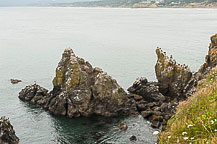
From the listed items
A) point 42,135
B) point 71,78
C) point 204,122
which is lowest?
point 42,135

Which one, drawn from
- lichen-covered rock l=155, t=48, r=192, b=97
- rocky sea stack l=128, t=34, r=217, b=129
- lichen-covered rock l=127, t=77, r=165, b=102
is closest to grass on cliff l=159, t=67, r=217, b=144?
rocky sea stack l=128, t=34, r=217, b=129

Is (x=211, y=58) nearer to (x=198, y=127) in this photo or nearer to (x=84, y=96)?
(x=84, y=96)

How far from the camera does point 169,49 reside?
110 meters

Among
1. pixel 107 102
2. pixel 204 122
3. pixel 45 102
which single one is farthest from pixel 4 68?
pixel 204 122

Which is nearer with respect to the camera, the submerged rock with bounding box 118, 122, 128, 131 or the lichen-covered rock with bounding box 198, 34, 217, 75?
the submerged rock with bounding box 118, 122, 128, 131

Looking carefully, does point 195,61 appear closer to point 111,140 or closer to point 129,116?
point 129,116

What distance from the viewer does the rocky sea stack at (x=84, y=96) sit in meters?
50.1

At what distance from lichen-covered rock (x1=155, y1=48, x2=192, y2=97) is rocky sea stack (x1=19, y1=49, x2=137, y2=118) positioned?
35.5 ft

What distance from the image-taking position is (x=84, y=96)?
5088 cm

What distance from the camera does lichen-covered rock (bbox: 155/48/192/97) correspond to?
57078 millimetres

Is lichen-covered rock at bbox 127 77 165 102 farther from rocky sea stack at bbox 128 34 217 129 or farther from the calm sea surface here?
the calm sea surface

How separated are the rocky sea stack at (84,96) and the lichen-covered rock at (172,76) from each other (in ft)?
35.5

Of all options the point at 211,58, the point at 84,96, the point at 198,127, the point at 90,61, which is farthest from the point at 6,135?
the point at 90,61

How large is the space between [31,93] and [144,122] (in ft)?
86.9
